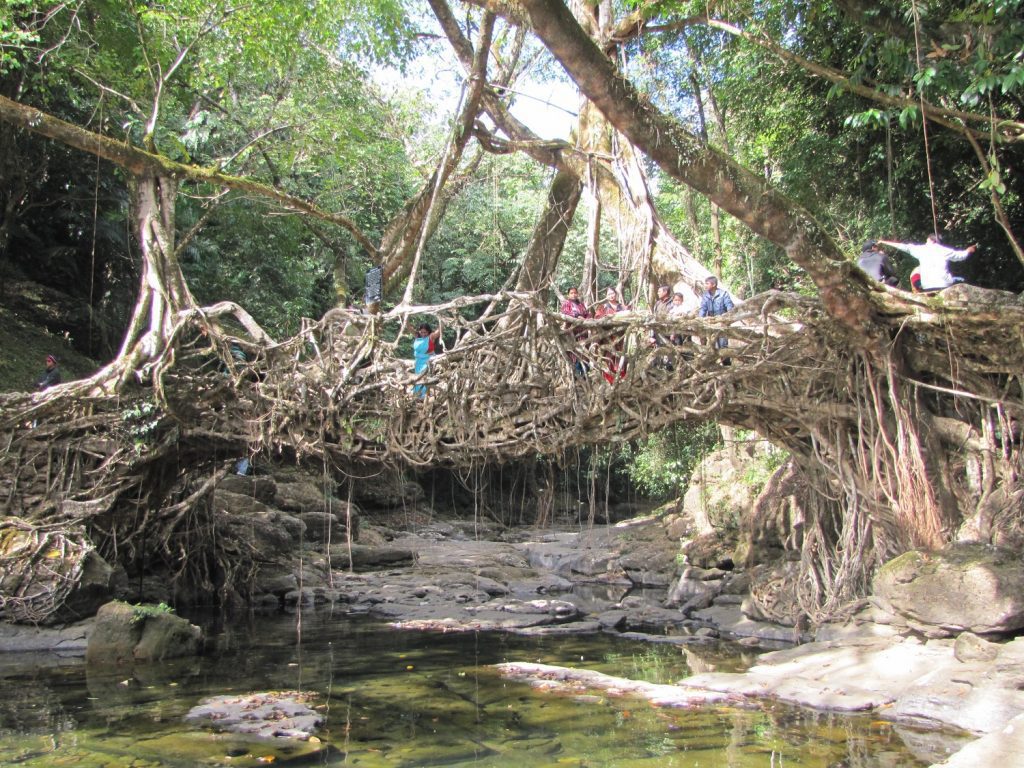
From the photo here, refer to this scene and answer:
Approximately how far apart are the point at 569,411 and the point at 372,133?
25.5 feet

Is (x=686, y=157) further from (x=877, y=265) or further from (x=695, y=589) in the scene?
(x=695, y=589)

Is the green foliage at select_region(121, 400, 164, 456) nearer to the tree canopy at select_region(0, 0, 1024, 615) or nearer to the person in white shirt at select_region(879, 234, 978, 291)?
the tree canopy at select_region(0, 0, 1024, 615)

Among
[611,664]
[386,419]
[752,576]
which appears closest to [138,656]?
[386,419]

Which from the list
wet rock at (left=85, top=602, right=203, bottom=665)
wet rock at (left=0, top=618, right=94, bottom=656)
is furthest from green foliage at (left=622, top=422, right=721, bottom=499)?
wet rock at (left=0, top=618, right=94, bottom=656)

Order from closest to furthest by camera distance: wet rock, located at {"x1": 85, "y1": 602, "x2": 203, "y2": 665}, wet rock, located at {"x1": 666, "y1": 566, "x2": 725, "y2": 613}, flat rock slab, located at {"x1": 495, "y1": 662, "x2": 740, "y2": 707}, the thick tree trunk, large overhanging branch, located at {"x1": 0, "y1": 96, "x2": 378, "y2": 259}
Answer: flat rock slab, located at {"x1": 495, "y1": 662, "x2": 740, "y2": 707}, wet rock, located at {"x1": 85, "y1": 602, "x2": 203, "y2": 665}, large overhanging branch, located at {"x1": 0, "y1": 96, "x2": 378, "y2": 259}, the thick tree trunk, wet rock, located at {"x1": 666, "y1": 566, "x2": 725, "y2": 613}

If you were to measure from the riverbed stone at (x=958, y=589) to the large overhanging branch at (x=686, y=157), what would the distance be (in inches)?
108

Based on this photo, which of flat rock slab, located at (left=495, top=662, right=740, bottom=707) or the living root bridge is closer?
flat rock slab, located at (left=495, top=662, right=740, bottom=707)

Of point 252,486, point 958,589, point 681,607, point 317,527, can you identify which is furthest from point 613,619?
point 252,486

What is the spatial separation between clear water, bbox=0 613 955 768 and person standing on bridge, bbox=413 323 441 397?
3.02 meters

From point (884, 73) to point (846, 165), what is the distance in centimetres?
259

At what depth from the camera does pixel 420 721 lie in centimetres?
644

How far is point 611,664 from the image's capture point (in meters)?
8.70

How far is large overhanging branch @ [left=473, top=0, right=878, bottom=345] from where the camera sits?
5.41 m

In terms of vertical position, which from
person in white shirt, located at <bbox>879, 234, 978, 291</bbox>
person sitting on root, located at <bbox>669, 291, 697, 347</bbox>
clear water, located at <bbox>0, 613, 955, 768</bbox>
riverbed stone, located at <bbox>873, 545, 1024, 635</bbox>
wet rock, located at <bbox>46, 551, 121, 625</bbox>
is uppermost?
person in white shirt, located at <bbox>879, 234, 978, 291</bbox>
